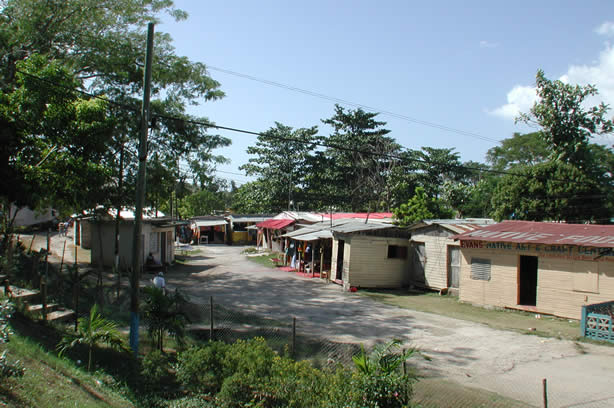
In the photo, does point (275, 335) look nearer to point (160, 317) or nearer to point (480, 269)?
point (160, 317)

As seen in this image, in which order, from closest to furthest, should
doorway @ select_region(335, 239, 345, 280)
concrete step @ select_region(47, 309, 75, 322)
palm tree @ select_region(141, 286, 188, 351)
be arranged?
palm tree @ select_region(141, 286, 188, 351) < concrete step @ select_region(47, 309, 75, 322) < doorway @ select_region(335, 239, 345, 280)

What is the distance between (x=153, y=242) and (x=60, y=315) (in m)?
14.9

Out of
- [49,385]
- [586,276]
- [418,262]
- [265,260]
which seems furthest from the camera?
[265,260]

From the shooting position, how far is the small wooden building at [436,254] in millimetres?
20406

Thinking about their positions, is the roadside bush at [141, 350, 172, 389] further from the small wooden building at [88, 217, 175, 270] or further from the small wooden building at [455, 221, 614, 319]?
the small wooden building at [88, 217, 175, 270]

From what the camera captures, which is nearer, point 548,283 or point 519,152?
point 548,283

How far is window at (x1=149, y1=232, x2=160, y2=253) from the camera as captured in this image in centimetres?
2608

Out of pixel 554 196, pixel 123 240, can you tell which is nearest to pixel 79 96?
pixel 123 240

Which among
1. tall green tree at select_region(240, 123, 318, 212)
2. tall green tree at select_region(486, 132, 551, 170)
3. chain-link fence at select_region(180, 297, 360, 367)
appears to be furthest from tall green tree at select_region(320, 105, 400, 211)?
chain-link fence at select_region(180, 297, 360, 367)

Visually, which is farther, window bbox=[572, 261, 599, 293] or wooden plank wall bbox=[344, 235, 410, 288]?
wooden plank wall bbox=[344, 235, 410, 288]

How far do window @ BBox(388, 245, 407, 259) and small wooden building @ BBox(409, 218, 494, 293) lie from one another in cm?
36

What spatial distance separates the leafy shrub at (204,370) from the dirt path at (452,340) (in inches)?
174

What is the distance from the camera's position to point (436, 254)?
829 inches

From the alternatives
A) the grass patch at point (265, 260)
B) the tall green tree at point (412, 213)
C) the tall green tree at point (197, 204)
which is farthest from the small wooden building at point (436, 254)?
the tall green tree at point (197, 204)
